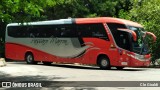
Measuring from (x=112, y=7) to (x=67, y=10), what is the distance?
Result: 534cm

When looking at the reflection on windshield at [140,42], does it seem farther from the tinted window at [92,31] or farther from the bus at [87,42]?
the tinted window at [92,31]

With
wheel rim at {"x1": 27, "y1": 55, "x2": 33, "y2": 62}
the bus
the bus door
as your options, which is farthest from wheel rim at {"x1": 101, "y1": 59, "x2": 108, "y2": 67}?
wheel rim at {"x1": 27, "y1": 55, "x2": 33, "y2": 62}

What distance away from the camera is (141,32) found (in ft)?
74.4

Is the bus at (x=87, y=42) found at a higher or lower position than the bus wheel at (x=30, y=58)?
higher

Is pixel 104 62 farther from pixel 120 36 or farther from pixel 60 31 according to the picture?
pixel 60 31

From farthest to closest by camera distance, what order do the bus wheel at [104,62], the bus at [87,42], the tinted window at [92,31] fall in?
the bus wheel at [104,62] → the tinted window at [92,31] → the bus at [87,42]

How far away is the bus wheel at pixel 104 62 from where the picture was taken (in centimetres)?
2260

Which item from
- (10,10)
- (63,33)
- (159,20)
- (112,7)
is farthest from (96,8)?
(10,10)

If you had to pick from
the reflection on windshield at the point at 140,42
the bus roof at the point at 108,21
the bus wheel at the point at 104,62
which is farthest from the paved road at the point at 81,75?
the bus roof at the point at 108,21

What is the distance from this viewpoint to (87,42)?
23.3 meters

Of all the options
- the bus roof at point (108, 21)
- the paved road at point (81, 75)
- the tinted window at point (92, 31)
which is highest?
the bus roof at point (108, 21)

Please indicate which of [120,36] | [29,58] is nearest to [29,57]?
[29,58]

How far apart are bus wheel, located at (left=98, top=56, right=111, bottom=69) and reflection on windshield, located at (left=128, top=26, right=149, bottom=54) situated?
1.98 m

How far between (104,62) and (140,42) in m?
2.56
